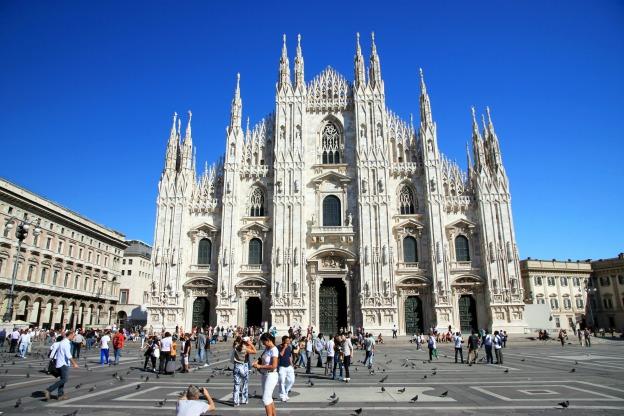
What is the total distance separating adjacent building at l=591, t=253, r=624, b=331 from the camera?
61.7 meters

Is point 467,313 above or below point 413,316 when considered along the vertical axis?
above

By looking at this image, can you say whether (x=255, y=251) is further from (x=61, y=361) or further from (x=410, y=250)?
(x=61, y=361)

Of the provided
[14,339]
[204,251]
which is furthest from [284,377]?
[204,251]

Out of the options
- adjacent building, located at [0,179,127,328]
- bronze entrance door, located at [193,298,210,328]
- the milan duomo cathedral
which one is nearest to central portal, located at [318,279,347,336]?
the milan duomo cathedral

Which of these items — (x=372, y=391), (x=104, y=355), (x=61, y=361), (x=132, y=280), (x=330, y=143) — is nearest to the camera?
(x=61, y=361)

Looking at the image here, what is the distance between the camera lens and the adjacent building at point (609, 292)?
202 feet

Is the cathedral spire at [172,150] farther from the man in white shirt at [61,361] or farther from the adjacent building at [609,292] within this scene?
the adjacent building at [609,292]

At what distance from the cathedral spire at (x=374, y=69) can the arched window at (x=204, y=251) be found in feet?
68.8

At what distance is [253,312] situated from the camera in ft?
121

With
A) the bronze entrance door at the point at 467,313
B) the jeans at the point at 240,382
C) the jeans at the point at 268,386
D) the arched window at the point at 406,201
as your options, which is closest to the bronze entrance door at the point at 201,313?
the arched window at the point at 406,201

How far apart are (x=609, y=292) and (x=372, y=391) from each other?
66.5 meters

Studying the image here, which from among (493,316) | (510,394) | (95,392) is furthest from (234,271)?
(510,394)

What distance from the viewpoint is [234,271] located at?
36.4 metres

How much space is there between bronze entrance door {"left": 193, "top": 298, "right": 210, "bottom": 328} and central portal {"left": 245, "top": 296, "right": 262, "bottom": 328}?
11.1ft
